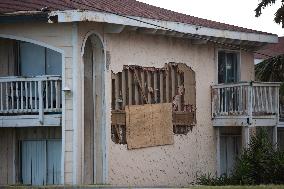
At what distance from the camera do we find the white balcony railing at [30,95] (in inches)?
693

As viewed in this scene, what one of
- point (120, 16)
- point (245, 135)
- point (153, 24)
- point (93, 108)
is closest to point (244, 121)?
point (245, 135)

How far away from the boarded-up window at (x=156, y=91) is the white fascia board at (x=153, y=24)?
1267mm

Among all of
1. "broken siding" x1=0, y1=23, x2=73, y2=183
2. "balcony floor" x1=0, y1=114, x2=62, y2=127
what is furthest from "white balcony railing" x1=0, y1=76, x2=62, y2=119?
"broken siding" x1=0, y1=23, x2=73, y2=183

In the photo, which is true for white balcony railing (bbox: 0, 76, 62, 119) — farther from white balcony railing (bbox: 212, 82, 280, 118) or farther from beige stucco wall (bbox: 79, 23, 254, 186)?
white balcony railing (bbox: 212, 82, 280, 118)

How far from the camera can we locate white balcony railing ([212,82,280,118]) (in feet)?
70.3

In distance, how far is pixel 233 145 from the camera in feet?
78.7

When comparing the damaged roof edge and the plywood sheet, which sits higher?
the damaged roof edge

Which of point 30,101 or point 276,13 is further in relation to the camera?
point 276,13

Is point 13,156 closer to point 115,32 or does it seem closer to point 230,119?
point 115,32

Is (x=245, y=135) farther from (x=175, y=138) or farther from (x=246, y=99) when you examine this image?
(x=175, y=138)

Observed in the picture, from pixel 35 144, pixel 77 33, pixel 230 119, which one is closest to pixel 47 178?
pixel 35 144

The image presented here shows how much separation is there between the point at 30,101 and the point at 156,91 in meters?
4.17

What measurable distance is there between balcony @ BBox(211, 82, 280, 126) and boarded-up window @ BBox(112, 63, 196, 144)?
1.08m

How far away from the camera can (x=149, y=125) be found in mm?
19766
